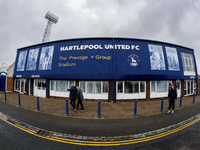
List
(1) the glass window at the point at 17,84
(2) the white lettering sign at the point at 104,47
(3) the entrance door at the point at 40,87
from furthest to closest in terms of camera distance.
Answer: (1) the glass window at the point at 17,84
(3) the entrance door at the point at 40,87
(2) the white lettering sign at the point at 104,47

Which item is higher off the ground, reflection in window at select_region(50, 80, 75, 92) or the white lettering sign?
the white lettering sign

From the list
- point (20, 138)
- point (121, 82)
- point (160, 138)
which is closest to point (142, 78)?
point (121, 82)

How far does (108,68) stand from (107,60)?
37.3 inches

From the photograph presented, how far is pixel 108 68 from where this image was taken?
34.6 feet

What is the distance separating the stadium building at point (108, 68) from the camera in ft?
34.6

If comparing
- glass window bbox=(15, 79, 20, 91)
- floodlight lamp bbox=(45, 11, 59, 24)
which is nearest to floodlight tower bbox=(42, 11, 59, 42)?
floodlight lamp bbox=(45, 11, 59, 24)

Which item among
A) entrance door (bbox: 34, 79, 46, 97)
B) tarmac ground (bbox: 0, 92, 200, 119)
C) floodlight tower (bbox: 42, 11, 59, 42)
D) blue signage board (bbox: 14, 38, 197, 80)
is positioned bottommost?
tarmac ground (bbox: 0, 92, 200, 119)

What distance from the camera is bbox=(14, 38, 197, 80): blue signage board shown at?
34.8ft

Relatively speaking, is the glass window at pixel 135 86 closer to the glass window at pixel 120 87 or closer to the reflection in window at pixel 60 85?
the glass window at pixel 120 87

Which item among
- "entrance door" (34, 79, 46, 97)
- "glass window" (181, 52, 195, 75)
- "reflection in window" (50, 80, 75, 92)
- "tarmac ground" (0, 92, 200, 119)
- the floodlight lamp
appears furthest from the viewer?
the floodlight lamp

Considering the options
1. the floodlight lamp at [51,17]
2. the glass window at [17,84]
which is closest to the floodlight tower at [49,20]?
the floodlight lamp at [51,17]

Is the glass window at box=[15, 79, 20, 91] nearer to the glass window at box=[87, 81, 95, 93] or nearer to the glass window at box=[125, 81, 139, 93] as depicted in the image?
the glass window at box=[87, 81, 95, 93]

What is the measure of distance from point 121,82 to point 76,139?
26.1 ft

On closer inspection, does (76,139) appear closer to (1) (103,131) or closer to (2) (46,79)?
(1) (103,131)
